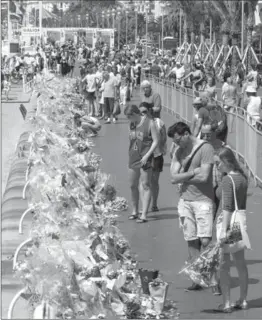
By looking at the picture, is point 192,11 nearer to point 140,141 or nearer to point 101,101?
point 101,101

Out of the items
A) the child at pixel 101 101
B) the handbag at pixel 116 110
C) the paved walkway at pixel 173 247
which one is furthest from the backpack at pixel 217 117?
the handbag at pixel 116 110

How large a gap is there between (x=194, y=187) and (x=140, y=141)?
11.4 feet

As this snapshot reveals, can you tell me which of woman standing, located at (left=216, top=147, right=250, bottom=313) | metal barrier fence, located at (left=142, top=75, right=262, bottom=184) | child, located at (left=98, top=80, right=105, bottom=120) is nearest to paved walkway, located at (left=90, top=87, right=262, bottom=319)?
woman standing, located at (left=216, top=147, right=250, bottom=313)

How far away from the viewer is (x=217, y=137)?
45.1 ft

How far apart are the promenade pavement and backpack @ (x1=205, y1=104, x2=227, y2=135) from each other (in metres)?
1.17

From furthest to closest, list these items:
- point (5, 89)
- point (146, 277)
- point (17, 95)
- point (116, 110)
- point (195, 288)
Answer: point (17, 95) → point (5, 89) → point (116, 110) → point (195, 288) → point (146, 277)

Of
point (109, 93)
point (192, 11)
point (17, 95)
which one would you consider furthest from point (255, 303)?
point (192, 11)

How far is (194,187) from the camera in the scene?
941 cm

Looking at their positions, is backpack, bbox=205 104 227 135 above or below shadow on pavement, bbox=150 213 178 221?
above

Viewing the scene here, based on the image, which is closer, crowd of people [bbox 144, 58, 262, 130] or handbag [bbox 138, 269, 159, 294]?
handbag [bbox 138, 269, 159, 294]

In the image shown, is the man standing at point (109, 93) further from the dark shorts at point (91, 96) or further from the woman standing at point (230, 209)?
the woman standing at point (230, 209)

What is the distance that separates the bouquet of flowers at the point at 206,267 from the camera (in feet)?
28.3

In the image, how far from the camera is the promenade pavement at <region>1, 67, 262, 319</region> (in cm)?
837

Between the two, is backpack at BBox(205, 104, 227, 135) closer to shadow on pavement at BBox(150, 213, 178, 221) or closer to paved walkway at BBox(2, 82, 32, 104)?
shadow on pavement at BBox(150, 213, 178, 221)
